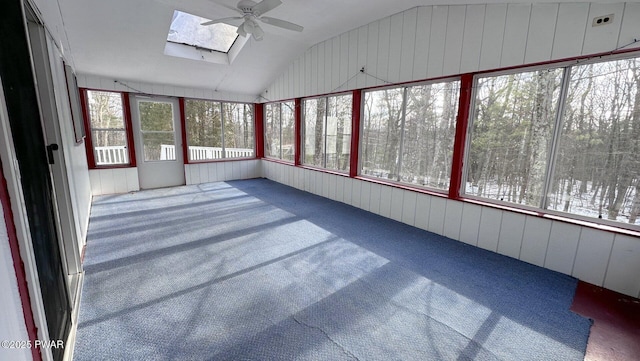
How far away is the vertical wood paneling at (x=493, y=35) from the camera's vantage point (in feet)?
9.09

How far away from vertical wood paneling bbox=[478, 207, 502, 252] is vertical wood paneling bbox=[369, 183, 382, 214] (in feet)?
4.86

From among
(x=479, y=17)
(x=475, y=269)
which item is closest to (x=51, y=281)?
(x=475, y=269)

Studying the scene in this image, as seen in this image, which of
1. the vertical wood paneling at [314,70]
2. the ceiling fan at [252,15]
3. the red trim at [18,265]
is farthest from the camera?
the vertical wood paneling at [314,70]

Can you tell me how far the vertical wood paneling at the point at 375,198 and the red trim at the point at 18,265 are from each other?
3.83 metres

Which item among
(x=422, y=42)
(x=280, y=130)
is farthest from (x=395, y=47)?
(x=280, y=130)

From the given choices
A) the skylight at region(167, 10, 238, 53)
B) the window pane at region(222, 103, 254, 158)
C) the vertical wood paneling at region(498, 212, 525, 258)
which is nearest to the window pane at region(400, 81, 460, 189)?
the vertical wood paneling at region(498, 212, 525, 258)

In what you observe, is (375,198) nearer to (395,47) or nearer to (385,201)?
(385,201)

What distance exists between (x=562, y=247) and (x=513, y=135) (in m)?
1.20

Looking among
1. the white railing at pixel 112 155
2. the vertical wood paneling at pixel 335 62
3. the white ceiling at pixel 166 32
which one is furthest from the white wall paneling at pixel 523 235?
the white railing at pixel 112 155

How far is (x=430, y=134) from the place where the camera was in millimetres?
3643

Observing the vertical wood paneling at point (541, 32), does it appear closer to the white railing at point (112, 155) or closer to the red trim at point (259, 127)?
the red trim at point (259, 127)

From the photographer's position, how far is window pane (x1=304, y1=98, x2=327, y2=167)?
213 inches

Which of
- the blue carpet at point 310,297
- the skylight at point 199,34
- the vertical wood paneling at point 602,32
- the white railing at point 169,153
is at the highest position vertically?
the skylight at point 199,34

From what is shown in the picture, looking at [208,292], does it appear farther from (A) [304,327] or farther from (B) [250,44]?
(B) [250,44]
